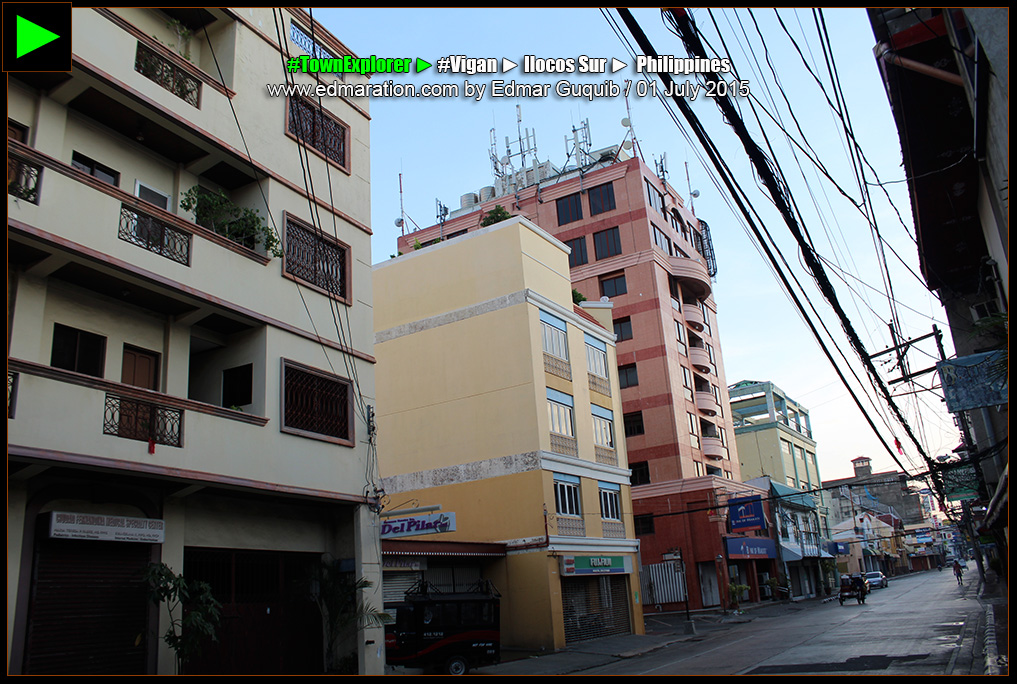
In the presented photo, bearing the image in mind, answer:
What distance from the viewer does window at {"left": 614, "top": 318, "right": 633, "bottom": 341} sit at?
4991 centimetres

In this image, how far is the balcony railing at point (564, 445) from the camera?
28672mm

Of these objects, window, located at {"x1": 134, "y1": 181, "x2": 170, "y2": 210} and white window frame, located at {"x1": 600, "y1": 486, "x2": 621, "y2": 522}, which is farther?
white window frame, located at {"x1": 600, "y1": 486, "x2": 621, "y2": 522}

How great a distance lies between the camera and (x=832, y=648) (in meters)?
19.1

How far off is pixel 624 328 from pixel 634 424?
663cm

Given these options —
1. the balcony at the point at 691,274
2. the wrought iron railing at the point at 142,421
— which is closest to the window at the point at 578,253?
the balcony at the point at 691,274

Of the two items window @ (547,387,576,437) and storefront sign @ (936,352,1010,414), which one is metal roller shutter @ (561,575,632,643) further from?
storefront sign @ (936,352,1010,414)

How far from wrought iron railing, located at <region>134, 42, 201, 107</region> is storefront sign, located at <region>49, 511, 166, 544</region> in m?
8.56

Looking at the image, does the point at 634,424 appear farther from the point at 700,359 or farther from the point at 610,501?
the point at 610,501

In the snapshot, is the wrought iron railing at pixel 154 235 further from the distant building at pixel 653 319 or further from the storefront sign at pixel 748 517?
the distant building at pixel 653 319

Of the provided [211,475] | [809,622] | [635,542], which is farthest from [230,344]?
[809,622]

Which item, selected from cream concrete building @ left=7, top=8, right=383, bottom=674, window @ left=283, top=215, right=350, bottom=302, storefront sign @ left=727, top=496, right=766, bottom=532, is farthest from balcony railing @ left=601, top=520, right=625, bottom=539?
window @ left=283, top=215, right=350, bottom=302

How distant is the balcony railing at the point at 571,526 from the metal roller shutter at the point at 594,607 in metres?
1.64

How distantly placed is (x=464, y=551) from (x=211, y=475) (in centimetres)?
1245

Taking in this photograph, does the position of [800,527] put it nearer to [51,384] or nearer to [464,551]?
[464,551]
